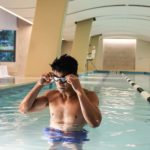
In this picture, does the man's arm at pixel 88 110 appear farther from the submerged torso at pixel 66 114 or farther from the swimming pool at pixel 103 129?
the swimming pool at pixel 103 129

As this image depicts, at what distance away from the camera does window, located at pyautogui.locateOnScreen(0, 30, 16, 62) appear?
2727 cm

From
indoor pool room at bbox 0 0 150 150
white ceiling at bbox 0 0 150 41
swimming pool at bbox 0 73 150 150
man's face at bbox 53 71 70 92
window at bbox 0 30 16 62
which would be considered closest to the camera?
man's face at bbox 53 71 70 92

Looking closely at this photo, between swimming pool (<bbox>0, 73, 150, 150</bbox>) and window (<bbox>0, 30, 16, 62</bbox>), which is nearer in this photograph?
swimming pool (<bbox>0, 73, 150, 150</bbox>)

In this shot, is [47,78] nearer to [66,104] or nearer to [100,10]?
[66,104]

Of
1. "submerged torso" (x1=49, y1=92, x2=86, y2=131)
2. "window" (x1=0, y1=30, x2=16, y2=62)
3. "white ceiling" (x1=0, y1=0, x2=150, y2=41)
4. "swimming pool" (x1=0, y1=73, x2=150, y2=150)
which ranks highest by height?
"white ceiling" (x1=0, y1=0, x2=150, y2=41)

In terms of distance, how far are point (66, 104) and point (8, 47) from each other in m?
25.2

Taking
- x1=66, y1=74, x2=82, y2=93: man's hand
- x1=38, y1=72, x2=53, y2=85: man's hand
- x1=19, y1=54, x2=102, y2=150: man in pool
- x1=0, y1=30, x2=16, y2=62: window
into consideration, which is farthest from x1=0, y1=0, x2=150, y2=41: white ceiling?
x1=66, y1=74, x2=82, y2=93: man's hand

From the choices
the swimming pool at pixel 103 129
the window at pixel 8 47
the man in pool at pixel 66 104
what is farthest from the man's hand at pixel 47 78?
the window at pixel 8 47

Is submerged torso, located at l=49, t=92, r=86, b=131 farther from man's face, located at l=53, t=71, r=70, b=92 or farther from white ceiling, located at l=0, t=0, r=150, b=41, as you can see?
white ceiling, located at l=0, t=0, r=150, b=41

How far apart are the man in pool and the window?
24177 millimetres

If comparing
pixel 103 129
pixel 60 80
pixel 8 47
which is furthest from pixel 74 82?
pixel 8 47

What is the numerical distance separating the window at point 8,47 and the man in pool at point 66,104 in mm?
24177

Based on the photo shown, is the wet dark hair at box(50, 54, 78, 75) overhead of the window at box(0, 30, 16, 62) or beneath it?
beneath

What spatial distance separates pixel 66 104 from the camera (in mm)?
2947
